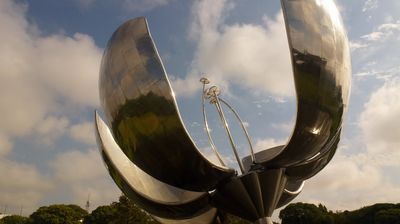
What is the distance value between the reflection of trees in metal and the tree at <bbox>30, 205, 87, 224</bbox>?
4754 centimetres

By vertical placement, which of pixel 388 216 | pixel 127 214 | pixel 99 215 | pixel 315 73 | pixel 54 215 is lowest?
pixel 315 73

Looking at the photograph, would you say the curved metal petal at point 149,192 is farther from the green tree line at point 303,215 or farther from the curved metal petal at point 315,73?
the green tree line at point 303,215

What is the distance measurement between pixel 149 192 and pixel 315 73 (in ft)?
17.8

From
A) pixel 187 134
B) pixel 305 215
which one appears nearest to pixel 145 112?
pixel 187 134

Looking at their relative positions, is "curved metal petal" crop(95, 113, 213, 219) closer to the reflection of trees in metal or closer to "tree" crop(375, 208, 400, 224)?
the reflection of trees in metal

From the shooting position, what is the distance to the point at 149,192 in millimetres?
10930

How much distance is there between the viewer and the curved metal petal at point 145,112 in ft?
27.3

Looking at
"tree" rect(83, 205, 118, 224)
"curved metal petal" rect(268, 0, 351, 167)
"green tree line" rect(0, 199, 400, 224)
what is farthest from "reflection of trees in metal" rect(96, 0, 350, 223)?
→ "tree" rect(83, 205, 118, 224)

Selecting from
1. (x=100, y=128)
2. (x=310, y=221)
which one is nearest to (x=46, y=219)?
(x=310, y=221)

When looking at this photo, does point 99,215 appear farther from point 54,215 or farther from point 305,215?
point 305,215

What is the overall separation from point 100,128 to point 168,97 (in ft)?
14.7

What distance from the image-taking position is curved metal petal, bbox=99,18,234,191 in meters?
8.32

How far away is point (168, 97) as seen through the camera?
826cm

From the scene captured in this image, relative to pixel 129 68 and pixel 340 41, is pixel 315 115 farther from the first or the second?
pixel 129 68
